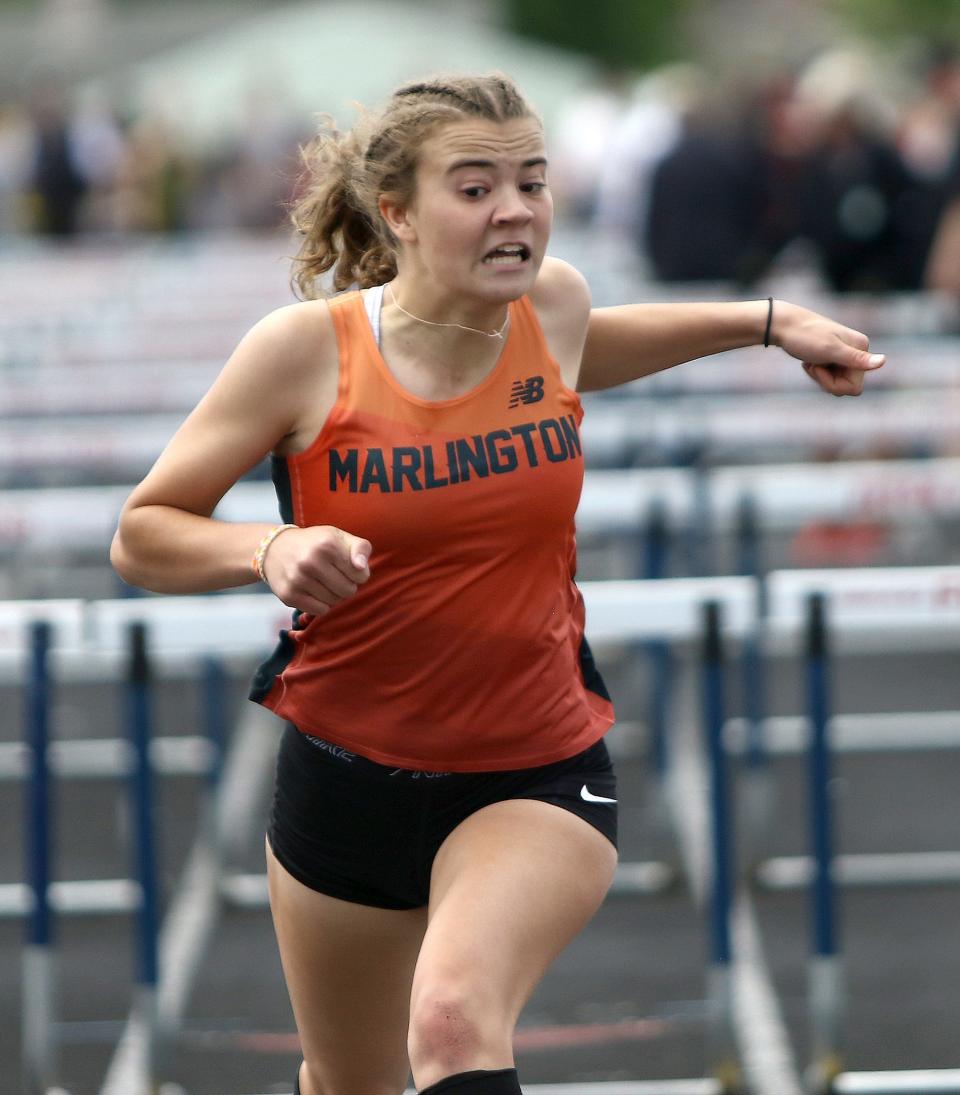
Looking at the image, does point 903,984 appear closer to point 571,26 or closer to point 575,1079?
point 575,1079

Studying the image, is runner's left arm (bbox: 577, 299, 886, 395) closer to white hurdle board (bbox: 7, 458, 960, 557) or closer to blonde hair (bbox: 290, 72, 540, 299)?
blonde hair (bbox: 290, 72, 540, 299)

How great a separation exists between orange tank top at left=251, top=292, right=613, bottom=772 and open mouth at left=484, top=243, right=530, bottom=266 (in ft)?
0.66

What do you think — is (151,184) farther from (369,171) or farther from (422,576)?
(422,576)

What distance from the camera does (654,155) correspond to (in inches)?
738

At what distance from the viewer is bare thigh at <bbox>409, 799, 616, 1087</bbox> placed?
9.93 ft

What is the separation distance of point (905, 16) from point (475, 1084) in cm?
5463

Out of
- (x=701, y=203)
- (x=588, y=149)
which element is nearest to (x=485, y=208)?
(x=701, y=203)

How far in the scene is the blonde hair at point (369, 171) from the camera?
10.5ft

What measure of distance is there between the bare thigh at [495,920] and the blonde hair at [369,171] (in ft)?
2.99

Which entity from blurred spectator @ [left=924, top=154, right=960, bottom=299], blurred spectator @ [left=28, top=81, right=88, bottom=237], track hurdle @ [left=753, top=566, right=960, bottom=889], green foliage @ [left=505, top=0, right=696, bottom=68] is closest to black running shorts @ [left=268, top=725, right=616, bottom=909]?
track hurdle @ [left=753, top=566, right=960, bottom=889]

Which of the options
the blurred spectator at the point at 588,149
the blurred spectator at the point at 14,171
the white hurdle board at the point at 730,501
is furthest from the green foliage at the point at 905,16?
the white hurdle board at the point at 730,501

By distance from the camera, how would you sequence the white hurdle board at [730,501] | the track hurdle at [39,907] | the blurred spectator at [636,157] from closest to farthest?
the track hurdle at [39,907], the white hurdle board at [730,501], the blurred spectator at [636,157]

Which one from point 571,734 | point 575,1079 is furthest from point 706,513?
point 571,734

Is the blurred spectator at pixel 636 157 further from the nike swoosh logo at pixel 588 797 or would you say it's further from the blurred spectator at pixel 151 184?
the nike swoosh logo at pixel 588 797
